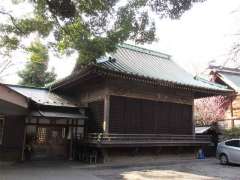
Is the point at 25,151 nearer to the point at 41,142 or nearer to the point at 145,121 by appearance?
the point at 41,142

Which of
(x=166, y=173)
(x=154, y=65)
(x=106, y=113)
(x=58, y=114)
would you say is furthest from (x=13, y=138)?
(x=154, y=65)

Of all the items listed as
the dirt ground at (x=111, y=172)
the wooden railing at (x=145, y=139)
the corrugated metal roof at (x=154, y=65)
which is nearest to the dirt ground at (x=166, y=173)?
the dirt ground at (x=111, y=172)

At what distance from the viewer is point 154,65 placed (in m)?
23.1

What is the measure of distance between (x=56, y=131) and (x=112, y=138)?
15.7 ft

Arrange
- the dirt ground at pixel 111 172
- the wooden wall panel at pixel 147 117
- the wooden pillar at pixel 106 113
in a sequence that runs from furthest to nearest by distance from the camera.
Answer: the wooden wall panel at pixel 147 117 < the wooden pillar at pixel 106 113 < the dirt ground at pixel 111 172

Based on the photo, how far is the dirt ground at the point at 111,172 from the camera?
13.1m

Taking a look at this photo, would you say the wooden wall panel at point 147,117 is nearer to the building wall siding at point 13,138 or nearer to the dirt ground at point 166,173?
the dirt ground at point 166,173

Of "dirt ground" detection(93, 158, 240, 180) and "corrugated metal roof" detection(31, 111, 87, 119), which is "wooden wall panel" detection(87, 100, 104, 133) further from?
"dirt ground" detection(93, 158, 240, 180)

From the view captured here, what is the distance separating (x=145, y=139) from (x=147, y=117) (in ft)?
5.12

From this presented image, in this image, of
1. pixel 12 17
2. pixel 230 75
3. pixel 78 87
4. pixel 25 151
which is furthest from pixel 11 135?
pixel 230 75

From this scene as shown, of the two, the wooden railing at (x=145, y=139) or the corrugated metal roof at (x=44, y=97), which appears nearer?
the wooden railing at (x=145, y=139)

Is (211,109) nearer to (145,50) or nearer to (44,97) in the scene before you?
(145,50)

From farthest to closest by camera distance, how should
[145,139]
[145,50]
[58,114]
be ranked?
[145,50] < [145,139] < [58,114]

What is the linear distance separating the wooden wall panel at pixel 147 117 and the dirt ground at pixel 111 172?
2.40 metres
